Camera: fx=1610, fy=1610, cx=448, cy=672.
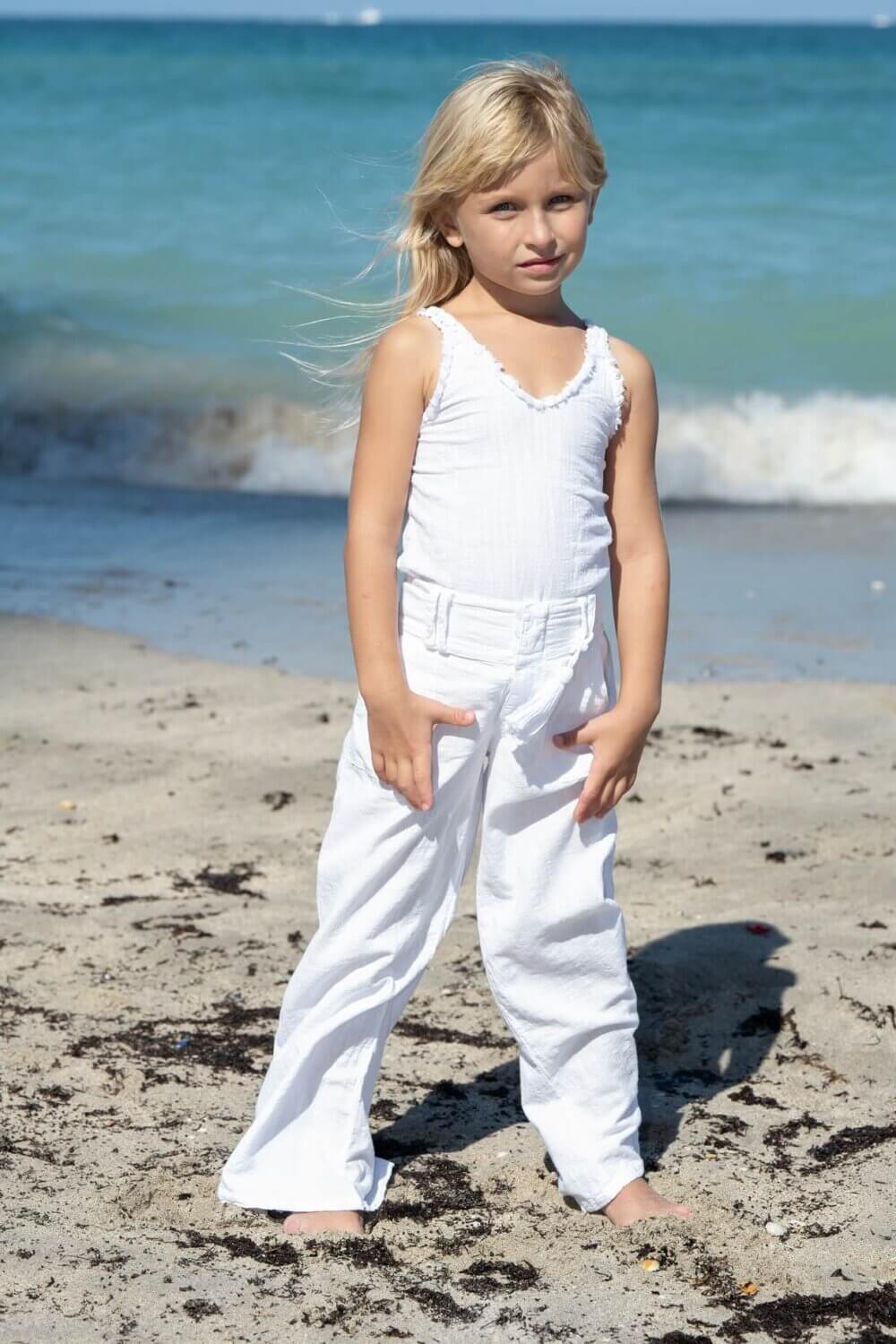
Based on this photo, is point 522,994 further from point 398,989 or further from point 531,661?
point 531,661

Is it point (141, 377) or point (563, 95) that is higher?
point (563, 95)

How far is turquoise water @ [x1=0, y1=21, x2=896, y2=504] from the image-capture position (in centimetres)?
970

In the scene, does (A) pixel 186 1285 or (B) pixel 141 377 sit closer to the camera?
(A) pixel 186 1285

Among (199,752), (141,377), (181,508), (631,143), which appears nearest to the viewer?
(199,752)

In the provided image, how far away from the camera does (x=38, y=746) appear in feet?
14.8

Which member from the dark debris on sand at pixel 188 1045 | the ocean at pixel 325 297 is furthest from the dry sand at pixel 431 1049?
the ocean at pixel 325 297

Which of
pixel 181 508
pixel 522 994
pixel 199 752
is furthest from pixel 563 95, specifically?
pixel 181 508

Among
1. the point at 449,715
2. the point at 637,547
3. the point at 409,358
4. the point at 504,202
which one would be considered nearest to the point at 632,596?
the point at 637,547

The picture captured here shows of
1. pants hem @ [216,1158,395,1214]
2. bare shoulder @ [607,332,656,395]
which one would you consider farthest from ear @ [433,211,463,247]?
pants hem @ [216,1158,395,1214]

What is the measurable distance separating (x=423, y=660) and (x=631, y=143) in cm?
2150

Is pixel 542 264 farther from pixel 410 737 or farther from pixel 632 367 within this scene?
pixel 410 737

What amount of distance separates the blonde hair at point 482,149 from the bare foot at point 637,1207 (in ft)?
4.30

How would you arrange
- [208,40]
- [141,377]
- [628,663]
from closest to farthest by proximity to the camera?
1. [628,663]
2. [141,377]
3. [208,40]

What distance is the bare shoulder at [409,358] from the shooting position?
219 cm
